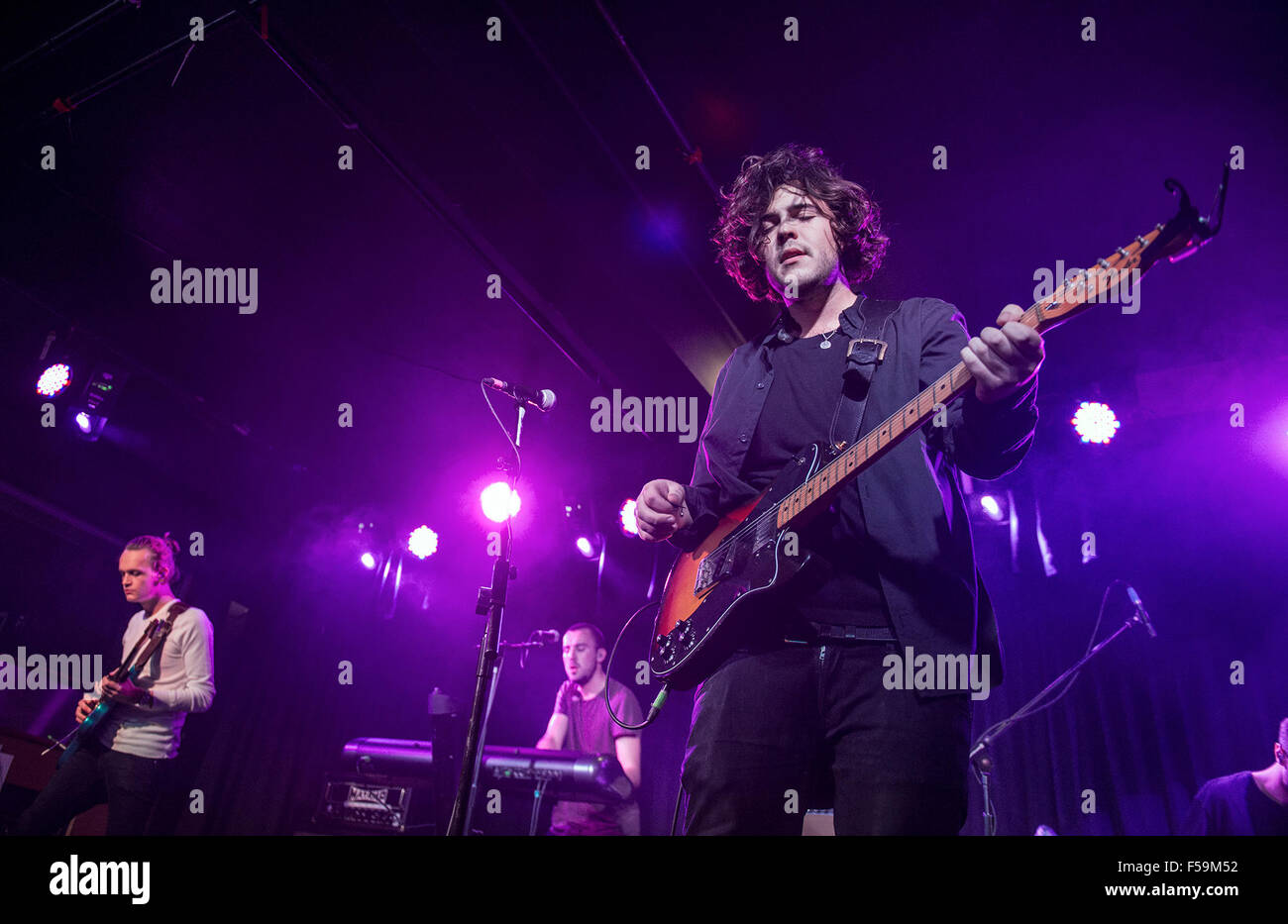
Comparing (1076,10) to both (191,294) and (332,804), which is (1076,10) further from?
(332,804)

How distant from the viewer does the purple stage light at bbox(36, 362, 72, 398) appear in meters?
6.04

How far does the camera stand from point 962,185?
195 inches

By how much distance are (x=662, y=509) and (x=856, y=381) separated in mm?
667

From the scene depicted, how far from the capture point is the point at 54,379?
19.9 feet

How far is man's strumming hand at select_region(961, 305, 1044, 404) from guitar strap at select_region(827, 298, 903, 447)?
375 mm

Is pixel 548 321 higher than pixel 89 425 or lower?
higher

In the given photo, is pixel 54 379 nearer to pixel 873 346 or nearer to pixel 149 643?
pixel 149 643

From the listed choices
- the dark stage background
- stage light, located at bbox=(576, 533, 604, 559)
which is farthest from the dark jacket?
stage light, located at bbox=(576, 533, 604, 559)

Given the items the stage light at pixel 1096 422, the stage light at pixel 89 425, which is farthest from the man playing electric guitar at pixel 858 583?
the stage light at pixel 89 425

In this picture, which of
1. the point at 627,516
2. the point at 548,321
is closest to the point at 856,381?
the point at 548,321

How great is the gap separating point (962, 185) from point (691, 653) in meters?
4.37

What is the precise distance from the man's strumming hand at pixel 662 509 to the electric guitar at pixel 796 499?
0.54 feet
